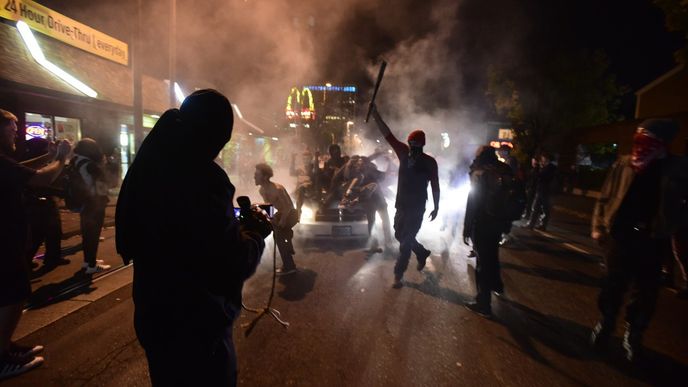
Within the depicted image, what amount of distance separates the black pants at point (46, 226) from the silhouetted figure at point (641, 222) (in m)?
6.50

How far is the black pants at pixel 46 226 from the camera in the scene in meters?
4.79

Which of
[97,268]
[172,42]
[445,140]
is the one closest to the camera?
[97,268]

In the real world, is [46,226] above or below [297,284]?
above

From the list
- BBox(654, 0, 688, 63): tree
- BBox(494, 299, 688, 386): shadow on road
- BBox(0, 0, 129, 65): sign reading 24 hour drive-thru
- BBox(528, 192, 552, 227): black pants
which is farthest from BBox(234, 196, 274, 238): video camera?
BBox(654, 0, 688, 63): tree

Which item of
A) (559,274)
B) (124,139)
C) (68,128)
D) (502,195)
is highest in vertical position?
(68,128)

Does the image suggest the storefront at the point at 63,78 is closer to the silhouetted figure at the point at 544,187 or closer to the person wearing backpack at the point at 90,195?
the person wearing backpack at the point at 90,195

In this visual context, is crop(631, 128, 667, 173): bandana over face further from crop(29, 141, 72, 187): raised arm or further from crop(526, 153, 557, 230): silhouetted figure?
crop(526, 153, 557, 230): silhouetted figure

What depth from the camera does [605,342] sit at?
3.13m

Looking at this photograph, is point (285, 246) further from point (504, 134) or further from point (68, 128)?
point (504, 134)

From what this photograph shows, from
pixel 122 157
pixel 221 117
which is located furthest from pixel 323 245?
pixel 122 157

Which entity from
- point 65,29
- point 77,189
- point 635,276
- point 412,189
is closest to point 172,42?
point 77,189

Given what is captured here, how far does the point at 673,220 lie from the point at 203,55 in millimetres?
12043

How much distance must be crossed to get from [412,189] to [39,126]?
1032cm

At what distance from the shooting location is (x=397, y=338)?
320 cm
